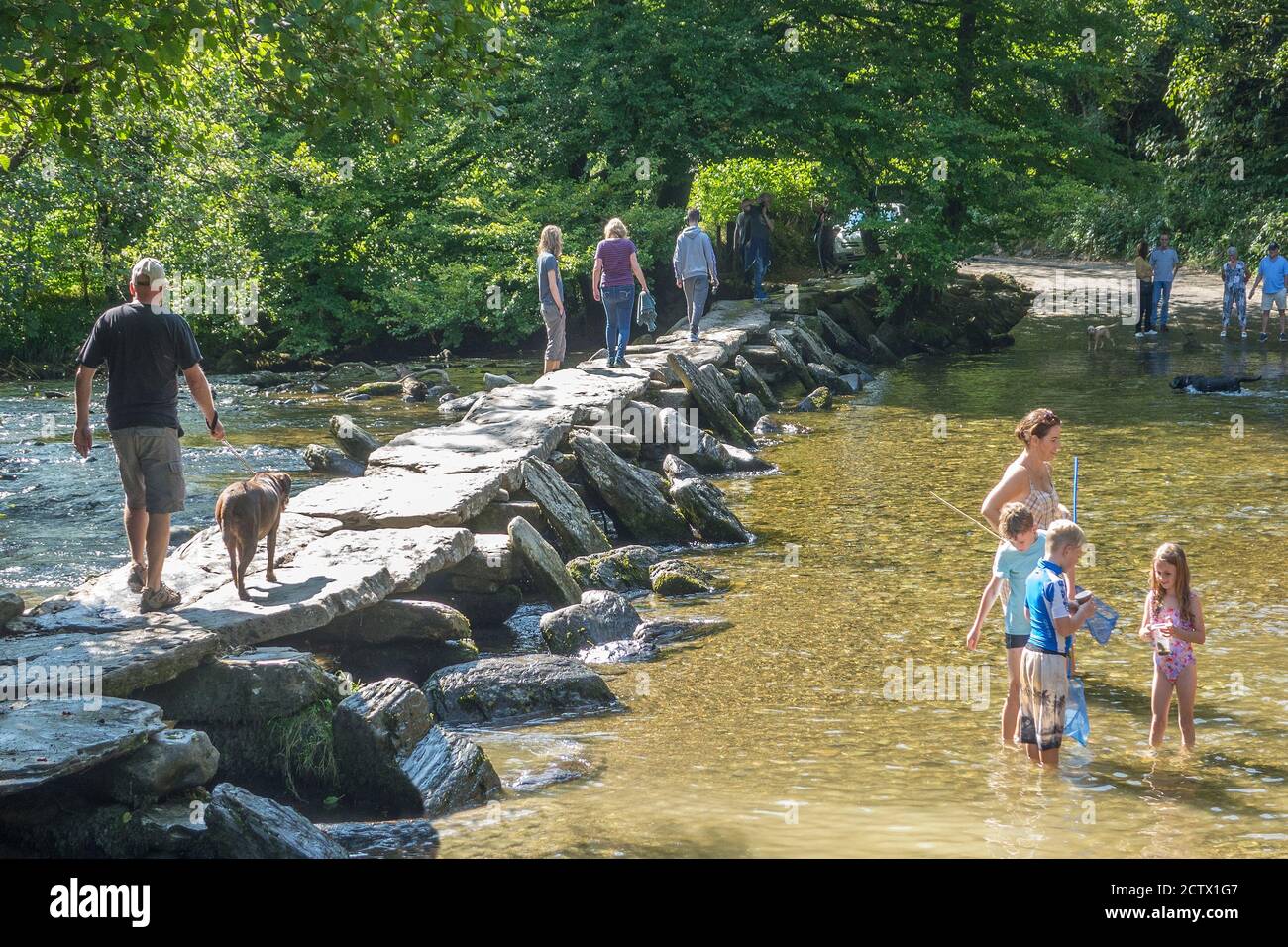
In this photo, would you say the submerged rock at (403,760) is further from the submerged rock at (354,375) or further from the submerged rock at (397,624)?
the submerged rock at (354,375)

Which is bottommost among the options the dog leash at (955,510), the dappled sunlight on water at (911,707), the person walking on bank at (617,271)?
the dappled sunlight on water at (911,707)

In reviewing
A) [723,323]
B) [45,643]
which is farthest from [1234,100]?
A: [45,643]

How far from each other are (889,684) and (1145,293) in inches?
908

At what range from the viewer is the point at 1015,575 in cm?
709

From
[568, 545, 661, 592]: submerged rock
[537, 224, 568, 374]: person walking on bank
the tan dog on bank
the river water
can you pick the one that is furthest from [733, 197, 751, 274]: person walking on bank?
[568, 545, 661, 592]: submerged rock

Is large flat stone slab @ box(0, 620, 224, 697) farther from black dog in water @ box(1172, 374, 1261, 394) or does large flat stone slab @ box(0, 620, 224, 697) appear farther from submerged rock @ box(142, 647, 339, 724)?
black dog in water @ box(1172, 374, 1261, 394)

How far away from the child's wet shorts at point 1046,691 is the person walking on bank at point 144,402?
15.6 feet

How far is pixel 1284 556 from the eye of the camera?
10.7 metres

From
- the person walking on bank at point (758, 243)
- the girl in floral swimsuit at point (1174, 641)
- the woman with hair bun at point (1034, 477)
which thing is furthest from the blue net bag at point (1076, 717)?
the person walking on bank at point (758, 243)

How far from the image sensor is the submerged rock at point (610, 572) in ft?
34.1

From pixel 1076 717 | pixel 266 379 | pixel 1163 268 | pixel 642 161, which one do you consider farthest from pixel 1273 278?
pixel 1076 717

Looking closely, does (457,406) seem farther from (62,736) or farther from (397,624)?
(62,736)

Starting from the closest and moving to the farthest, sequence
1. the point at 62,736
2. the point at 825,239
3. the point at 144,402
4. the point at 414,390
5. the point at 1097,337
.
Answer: the point at 62,736, the point at 144,402, the point at 414,390, the point at 1097,337, the point at 825,239

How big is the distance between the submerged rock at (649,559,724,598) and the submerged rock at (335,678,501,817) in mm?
3858
